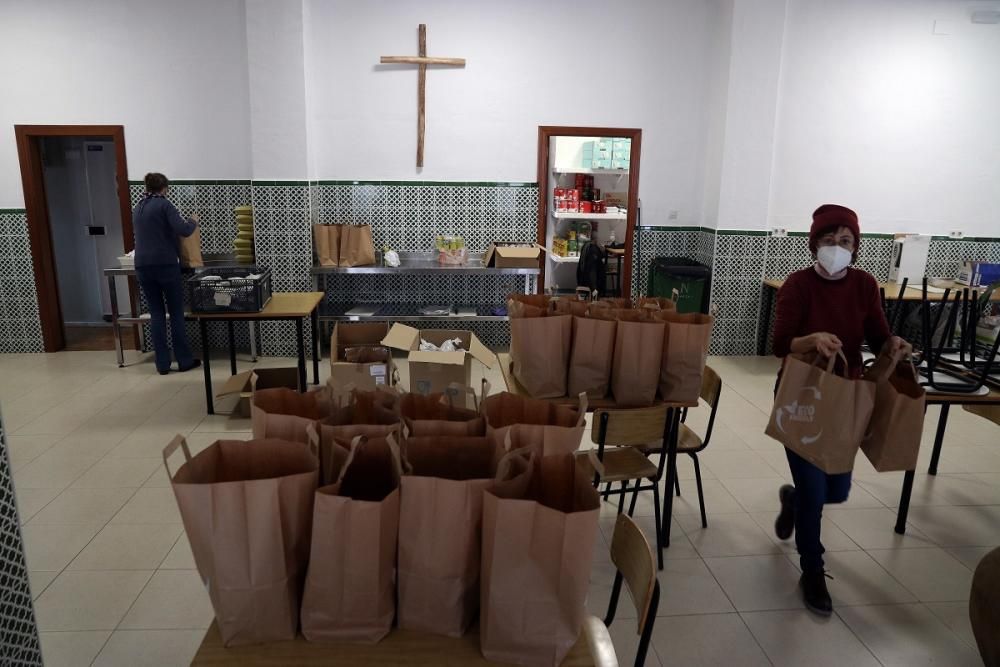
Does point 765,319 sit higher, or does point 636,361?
point 636,361

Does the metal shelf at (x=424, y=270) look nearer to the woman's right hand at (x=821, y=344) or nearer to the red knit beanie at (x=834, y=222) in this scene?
the red knit beanie at (x=834, y=222)

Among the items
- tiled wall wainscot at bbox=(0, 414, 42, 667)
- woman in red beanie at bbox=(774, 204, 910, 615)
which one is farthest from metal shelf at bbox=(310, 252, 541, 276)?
tiled wall wainscot at bbox=(0, 414, 42, 667)

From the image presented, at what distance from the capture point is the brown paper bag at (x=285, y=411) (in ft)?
5.23

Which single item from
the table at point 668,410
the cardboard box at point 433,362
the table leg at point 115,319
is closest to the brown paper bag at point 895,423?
the table at point 668,410

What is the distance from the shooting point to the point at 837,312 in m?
2.57

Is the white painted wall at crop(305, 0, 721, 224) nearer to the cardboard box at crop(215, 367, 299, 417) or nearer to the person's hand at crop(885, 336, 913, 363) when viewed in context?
the cardboard box at crop(215, 367, 299, 417)

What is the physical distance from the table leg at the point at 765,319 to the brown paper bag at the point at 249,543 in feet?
18.6

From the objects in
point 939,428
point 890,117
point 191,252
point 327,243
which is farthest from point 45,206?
point 890,117

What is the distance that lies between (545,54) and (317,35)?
2.02 metres

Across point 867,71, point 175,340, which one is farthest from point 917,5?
point 175,340

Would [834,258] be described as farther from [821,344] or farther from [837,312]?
[821,344]

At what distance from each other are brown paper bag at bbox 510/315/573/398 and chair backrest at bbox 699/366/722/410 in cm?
77

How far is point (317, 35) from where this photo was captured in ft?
19.2

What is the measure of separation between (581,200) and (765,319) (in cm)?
231
